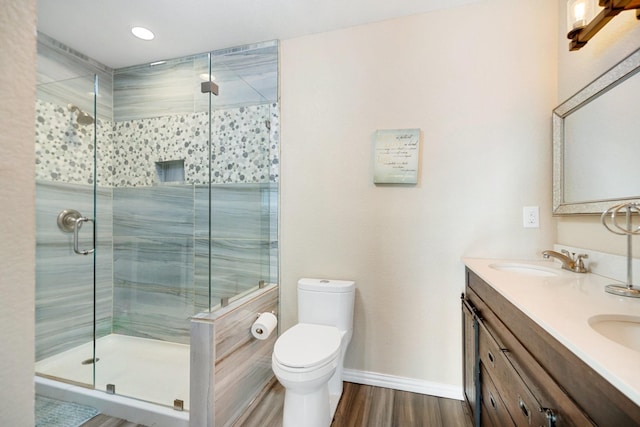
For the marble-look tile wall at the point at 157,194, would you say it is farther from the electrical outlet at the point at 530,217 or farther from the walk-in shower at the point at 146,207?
the electrical outlet at the point at 530,217

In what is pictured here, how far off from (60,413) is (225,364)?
99 cm

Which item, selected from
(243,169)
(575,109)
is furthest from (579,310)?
(243,169)

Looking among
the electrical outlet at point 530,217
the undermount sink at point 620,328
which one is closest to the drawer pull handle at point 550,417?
the undermount sink at point 620,328

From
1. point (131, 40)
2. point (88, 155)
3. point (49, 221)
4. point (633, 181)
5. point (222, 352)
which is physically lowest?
point (222, 352)

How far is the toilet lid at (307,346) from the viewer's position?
4.33 ft

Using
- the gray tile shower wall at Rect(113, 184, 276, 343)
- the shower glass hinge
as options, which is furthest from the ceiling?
the gray tile shower wall at Rect(113, 184, 276, 343)

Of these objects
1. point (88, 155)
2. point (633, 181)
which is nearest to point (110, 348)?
point (88, 155)

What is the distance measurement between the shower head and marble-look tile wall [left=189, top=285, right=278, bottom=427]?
179 centimetres

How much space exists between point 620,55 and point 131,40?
2.87m

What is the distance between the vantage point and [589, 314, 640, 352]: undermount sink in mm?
736

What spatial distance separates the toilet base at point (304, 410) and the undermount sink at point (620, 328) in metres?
1.14

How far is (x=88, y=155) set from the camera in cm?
213

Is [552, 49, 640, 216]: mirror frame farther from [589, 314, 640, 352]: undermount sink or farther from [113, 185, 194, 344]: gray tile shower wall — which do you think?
[113, 185, 194, 344]: gray tile shower wall

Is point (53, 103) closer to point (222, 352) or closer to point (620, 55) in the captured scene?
point (222, 352)
